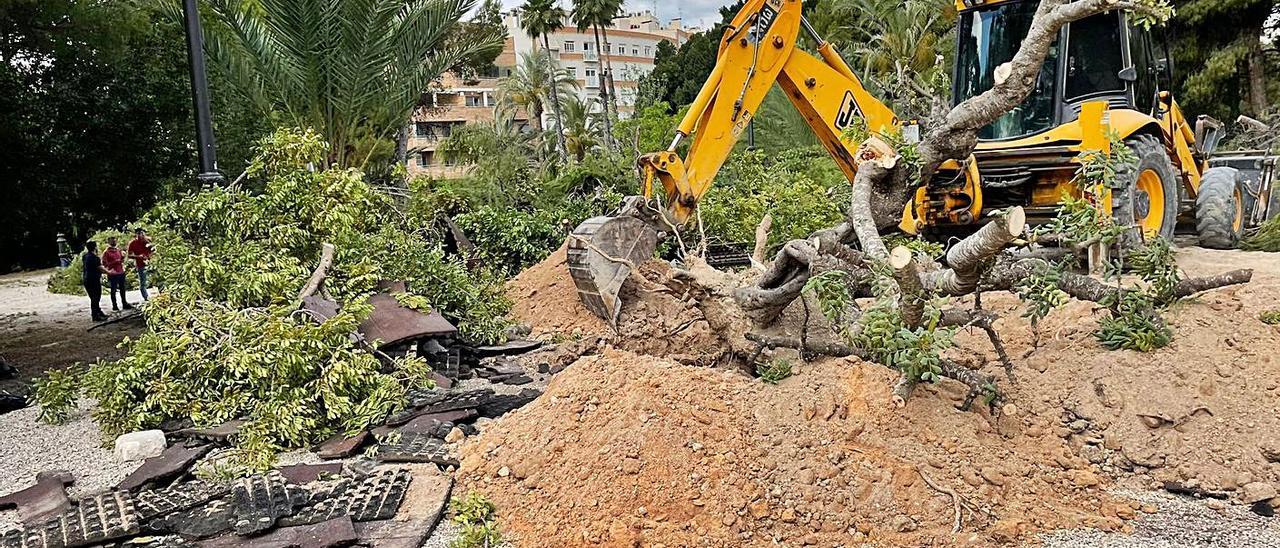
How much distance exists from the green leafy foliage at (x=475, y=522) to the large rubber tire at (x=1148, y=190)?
21.0 ft

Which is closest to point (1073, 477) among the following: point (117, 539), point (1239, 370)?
point (1239, 370)

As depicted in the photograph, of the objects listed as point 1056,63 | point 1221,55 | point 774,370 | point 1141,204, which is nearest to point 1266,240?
point 1141,204

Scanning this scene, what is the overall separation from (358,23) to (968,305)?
793 cm

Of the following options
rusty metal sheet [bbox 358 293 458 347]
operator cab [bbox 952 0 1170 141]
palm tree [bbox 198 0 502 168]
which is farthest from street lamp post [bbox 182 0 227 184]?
operator cab [bbox 952 0 1170 141]

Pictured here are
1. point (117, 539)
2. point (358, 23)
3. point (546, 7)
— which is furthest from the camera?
point (546, 7)

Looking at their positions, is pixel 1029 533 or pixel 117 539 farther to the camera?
pixel 117 539

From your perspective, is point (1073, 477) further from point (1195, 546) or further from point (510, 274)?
point (510, 274)

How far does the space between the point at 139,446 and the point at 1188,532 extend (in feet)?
19.5

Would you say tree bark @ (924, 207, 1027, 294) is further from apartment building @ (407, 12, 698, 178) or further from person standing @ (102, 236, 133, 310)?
apartment building @ (407, 12, 698, 178)

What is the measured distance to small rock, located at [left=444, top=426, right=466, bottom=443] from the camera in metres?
6.02

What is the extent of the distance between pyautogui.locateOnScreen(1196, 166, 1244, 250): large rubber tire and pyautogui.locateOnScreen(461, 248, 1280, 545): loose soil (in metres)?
5.46

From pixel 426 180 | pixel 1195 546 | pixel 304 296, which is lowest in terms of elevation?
pixel 1195 546

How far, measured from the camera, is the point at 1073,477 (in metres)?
5.01

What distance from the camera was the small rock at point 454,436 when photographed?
602 cm
